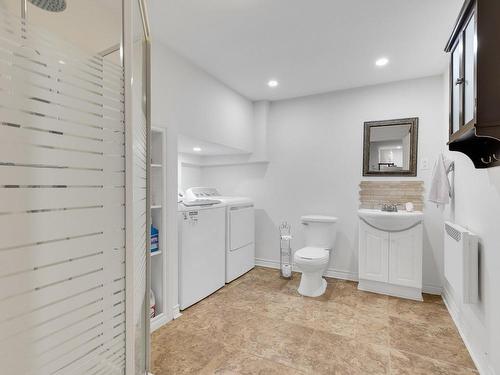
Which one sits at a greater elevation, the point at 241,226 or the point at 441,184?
the point at 441,184

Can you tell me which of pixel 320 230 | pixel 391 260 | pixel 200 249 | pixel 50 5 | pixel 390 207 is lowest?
pixel 391 260

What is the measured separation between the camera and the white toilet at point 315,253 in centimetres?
276

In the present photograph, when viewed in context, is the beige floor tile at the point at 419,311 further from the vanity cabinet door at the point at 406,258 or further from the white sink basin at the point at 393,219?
the white sink basin at the point at 393,219

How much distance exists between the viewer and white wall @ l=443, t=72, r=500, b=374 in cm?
145

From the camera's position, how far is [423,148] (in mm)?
2943

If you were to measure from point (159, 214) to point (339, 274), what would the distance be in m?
2.44

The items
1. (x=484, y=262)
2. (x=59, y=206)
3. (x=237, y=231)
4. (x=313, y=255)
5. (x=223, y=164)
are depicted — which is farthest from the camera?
(x=223, y=164)

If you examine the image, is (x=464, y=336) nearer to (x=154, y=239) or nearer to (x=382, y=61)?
(x=382, y=61)

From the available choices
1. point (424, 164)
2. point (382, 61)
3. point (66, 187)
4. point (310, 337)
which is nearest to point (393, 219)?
point (424, 164)

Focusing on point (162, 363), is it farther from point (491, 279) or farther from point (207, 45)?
point (207, 45)

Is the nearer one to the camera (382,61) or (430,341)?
(430,341)

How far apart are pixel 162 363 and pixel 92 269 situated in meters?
1.33

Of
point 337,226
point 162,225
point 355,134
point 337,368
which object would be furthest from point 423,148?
point 162,225

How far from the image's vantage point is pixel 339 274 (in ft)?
11.0
